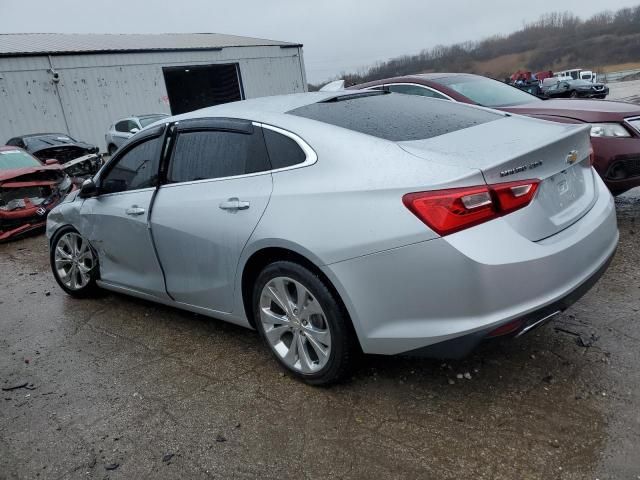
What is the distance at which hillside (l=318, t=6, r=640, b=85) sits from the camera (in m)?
43.4

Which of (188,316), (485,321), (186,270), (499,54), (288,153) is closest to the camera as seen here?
(485,321)

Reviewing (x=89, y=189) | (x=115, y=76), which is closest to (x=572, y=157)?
(x=89, y=189)

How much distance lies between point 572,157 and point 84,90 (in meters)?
22.5

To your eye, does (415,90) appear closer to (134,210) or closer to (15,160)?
(134,210)

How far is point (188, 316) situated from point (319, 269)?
73.9 inches

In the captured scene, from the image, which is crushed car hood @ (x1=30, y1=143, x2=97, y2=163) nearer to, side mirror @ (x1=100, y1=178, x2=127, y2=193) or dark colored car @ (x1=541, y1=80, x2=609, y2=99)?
side mirror @ (x1=100, y1=178, x2=127, y2=193)

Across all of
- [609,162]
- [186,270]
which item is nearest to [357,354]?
[186,270]

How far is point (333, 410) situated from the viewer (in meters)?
2.64

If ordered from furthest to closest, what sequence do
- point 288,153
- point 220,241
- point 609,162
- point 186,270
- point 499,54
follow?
point 499,54
point 609,162
point 186,270
point 220,241
point 288,153

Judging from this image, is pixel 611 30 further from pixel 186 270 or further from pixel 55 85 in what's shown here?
pixel 186 270

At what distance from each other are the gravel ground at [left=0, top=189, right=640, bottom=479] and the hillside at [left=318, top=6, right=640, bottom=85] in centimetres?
3926

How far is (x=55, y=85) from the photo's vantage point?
805 inches

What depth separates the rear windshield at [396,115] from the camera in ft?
8.87

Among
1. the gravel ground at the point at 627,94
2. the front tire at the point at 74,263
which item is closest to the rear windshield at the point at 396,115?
the front tire at the point at 74,263
